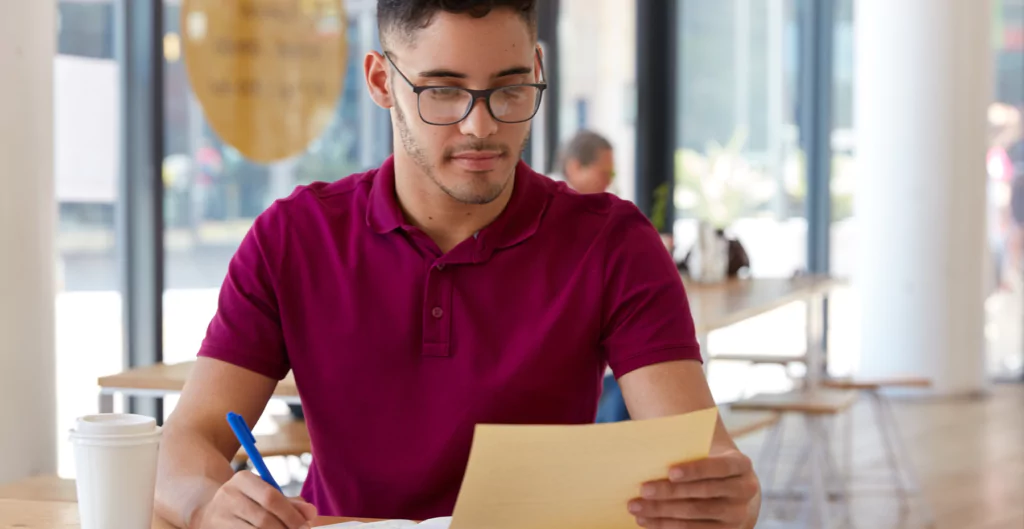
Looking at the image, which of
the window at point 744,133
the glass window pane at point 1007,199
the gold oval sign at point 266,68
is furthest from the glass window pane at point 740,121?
the gold oval sign at point 266,68

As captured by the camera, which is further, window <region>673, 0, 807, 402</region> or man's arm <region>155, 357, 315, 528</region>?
Answer: window <region>673, 0, 807, 402</region>

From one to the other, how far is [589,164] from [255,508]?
376cm

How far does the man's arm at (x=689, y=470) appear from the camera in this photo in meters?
1.20

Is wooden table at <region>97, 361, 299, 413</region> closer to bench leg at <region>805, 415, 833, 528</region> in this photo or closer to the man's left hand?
the man's left hand

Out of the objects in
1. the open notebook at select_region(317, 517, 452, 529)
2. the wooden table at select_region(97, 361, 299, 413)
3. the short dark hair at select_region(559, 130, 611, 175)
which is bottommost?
the wooden table at select_region(97, 361, 299, 413)

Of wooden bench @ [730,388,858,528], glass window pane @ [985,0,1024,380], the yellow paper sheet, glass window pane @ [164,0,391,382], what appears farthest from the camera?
glass window pane @ [985,0,1024,380]

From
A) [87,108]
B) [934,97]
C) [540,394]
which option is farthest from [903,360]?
[540,394]

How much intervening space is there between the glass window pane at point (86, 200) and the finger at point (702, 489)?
2.44 m

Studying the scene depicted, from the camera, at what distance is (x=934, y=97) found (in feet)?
22.0

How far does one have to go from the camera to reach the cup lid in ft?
3.76

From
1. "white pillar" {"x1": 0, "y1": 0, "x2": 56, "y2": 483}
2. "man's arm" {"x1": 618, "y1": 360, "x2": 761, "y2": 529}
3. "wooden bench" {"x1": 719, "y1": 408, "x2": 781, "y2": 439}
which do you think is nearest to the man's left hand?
"man's arm" {"x1": 618, "y1": 360, "x2": 761, "y2": 529}

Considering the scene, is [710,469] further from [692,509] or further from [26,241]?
[26,241]

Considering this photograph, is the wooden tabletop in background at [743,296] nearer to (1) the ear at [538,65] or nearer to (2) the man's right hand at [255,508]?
(1) the ear at [538,65]

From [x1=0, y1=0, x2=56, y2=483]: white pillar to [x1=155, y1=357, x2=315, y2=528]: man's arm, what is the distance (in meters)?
1.50
